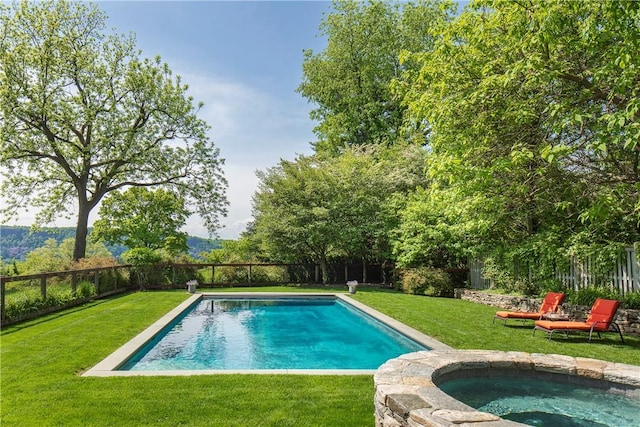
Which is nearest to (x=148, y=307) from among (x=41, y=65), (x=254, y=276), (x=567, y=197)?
(x=254, y=276)

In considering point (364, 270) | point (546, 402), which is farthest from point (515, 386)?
point (364, 270)

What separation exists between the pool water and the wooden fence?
18.2ft

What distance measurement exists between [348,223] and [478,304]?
6.96m

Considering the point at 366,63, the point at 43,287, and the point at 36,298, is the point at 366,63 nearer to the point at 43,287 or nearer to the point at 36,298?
the point at 43,287

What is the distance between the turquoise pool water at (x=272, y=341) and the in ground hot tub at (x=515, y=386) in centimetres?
250

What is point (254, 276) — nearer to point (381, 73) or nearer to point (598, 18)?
point (598, 18)

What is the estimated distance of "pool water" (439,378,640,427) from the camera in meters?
4.02

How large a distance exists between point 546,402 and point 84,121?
20.5 metres

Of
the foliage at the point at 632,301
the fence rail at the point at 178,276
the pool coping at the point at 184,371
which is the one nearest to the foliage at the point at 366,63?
the fence rail at the point at 178,276

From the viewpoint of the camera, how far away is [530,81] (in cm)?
754

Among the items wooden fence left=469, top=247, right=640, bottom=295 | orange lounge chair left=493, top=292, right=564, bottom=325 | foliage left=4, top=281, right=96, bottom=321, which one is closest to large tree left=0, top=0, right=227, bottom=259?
foliage left=4, top=281, right=96, bottom=321

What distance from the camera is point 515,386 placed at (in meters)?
4.66

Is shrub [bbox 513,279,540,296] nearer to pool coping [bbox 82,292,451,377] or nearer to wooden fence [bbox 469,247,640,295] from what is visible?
wooden fence [bbox 469,247,640,295]

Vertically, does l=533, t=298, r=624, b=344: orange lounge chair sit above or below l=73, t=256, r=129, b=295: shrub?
below
